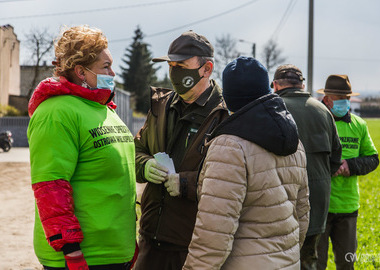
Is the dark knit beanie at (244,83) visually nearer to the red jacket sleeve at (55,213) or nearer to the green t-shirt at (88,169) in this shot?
the green t-shirt at (88,169)

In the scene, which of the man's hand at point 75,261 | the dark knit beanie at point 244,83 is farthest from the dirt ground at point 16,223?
the dark knit beanie at point 244,83

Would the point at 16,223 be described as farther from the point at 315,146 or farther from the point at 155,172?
the point at 315,146

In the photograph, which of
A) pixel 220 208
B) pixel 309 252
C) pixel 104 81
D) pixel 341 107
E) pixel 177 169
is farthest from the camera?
pixel 341 107

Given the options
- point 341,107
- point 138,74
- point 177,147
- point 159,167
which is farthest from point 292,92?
point 138,74

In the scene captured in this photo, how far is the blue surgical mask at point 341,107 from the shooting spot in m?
4.68

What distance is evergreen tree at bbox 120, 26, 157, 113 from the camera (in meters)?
58.6

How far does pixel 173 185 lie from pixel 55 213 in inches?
36.2

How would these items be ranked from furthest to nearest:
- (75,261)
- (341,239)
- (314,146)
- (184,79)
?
(341,239), (314,146), (184,79), (75,261)

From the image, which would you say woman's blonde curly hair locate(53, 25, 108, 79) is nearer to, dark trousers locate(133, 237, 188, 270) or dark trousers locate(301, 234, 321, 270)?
dark trousers locate(133, 237, 188, 270)

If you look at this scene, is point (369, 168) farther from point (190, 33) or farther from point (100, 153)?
point (100, 153)

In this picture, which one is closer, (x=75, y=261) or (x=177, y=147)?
(x=75, y=261)

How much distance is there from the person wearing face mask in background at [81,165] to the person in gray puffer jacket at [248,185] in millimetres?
536

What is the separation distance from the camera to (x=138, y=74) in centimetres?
5941

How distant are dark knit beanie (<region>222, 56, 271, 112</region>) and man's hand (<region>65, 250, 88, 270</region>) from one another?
1.10m
